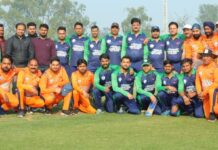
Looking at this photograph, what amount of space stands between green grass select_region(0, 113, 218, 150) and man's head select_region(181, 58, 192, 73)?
37.1 inches

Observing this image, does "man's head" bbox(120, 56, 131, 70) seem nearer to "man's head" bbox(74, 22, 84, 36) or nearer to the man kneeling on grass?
the man kneeling on grass

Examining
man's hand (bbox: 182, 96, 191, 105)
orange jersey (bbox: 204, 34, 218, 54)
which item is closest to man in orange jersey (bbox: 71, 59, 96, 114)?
man's hand (bbox: 182, 96, 191, 105)

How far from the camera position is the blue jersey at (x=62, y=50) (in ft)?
29.6

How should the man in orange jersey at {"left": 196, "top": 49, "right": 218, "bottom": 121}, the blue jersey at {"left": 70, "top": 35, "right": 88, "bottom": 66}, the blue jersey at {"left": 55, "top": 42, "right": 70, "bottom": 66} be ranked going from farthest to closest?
1. the blue jersey at {"left": 70, "top": 35, "right": 88, "bottom": 66}
2. the blue jersey at {"left": 55, "top": 42, "right": 70, "bottom": 66}
3. the man in orange jersey at {"left": 196, "top": 49, "right": 218, "bottom": 121}

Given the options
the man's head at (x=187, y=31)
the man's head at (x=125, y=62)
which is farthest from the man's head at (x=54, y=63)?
the man's head at (x=187, y=31)

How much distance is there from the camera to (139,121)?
23.9 ft

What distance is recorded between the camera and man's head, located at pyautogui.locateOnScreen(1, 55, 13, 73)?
26.5ft

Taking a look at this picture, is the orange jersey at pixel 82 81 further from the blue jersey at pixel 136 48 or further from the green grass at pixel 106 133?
the blue jersey at pixel 136 48

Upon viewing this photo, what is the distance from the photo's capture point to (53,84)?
8.39 meters

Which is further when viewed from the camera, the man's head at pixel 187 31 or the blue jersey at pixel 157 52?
the blue jersey at pixel 157 52

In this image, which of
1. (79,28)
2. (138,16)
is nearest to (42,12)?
(138,16)

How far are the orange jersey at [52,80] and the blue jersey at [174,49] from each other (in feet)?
6.97

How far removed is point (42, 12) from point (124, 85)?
47.8 metres

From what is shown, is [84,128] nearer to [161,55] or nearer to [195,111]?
[195,111]
